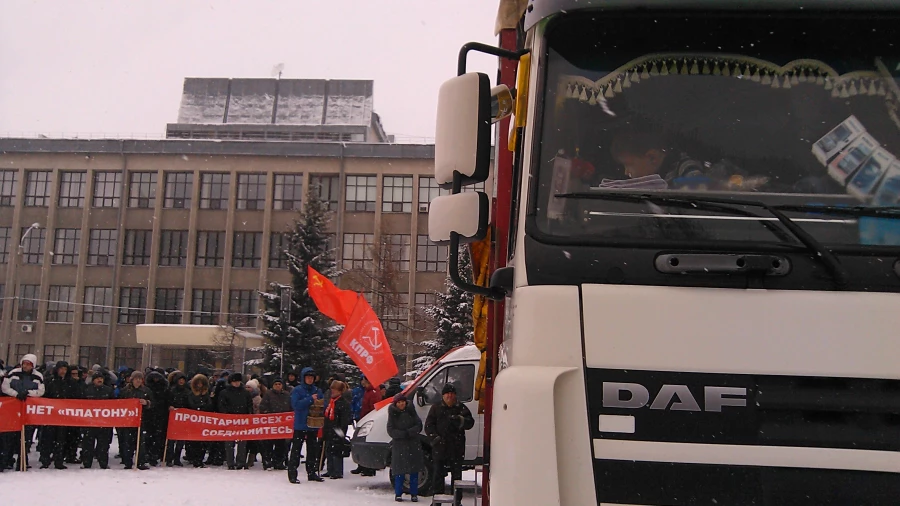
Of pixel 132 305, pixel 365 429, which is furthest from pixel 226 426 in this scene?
pixel 132 305

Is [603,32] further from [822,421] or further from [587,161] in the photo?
[822,421]

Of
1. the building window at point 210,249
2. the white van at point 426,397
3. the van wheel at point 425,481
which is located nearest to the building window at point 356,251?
the building window at point 210,249

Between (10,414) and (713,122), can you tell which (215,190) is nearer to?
(10,414)

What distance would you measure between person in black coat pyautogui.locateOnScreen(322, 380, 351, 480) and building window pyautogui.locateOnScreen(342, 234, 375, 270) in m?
41.8

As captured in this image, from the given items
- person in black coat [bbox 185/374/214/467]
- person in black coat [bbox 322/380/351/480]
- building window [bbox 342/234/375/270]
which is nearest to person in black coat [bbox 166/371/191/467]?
person in black coat [bbox 185/374/214/467]

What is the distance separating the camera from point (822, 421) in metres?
2.98

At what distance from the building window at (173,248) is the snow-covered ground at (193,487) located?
45.0 metres

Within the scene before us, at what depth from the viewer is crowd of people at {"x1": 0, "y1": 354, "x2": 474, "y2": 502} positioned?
46.2 ft

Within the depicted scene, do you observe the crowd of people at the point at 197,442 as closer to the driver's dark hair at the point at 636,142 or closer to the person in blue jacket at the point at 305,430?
the person in blue jacket at the point at 305,430

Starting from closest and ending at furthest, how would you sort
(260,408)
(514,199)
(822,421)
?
(822,421), (514,199), (260,408)

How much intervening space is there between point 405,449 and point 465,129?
1081 centimetres

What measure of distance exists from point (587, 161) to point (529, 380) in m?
0.91

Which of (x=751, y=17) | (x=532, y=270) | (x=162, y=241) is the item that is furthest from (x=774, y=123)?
(x=162, y=241)

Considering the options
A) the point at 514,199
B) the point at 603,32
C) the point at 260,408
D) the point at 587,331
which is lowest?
the point at 260,408
